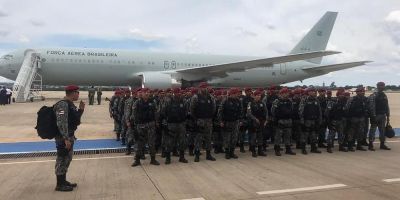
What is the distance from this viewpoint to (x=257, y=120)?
30.9 ft

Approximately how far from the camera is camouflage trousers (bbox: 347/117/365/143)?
33.7ft

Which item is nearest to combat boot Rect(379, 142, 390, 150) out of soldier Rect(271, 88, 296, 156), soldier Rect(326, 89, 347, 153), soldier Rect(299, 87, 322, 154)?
soldier Rect(326, 89, 347, 153)

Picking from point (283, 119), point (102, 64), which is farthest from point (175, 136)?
point (102, 64)

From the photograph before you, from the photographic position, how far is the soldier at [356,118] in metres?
10.2

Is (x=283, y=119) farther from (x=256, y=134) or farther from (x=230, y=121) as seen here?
(x=230, y=121)

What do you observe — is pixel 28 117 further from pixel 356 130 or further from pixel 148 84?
pixel 356 130

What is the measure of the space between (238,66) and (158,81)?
16.8 ft

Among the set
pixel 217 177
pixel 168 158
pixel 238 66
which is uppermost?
pixel 238 66

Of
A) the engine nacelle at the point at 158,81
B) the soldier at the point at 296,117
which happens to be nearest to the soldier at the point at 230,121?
the soldier at the point at 296,117

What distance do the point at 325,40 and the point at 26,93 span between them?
22472 mm

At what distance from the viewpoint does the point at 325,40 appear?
30828 mm

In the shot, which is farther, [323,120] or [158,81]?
[158,81]

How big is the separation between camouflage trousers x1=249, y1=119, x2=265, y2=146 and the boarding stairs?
18894mm

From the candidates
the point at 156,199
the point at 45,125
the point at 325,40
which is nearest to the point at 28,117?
the point at 45,125
